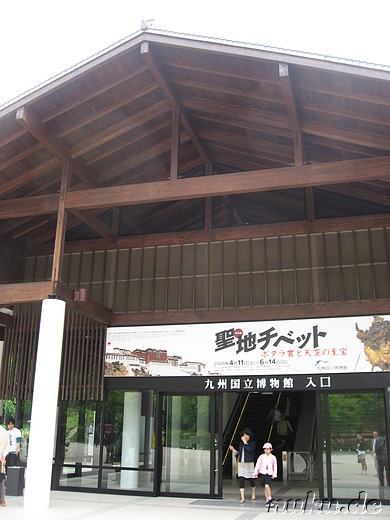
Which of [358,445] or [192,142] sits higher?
[192,142]

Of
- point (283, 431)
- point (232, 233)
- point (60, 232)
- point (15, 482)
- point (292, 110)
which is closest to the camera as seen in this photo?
point (292, 110)

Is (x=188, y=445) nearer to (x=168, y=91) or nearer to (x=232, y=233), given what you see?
(x=232, y=233)

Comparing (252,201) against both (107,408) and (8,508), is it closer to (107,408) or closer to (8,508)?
(107,408)

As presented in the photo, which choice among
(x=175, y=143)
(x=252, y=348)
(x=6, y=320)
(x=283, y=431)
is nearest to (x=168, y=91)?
(x=175, y=143)

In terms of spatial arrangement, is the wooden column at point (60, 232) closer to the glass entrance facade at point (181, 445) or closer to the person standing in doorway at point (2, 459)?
the person standing in doorway at point (2, 459)

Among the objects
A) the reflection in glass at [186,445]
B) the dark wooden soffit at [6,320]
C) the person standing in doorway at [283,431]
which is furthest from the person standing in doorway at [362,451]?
the dark wooden soffit at [6,320]

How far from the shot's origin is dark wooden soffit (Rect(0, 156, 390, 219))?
8.25 meters

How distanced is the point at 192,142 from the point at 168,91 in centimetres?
174

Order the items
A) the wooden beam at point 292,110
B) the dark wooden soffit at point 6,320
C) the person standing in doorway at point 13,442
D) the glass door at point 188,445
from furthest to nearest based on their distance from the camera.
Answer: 1. the dark wooden soffit at point 6,320
2. the person standing in doorway at point 13,442
3. the glass door at point 188,445
4. the wooden beam at point 292,110

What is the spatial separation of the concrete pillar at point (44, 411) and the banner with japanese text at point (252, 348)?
2.20 m

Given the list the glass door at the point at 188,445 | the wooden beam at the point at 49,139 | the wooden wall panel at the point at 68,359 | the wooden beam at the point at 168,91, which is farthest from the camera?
the wooden wall panel at the point at 68,359

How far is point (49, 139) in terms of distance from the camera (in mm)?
9352

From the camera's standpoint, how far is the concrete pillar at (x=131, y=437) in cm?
1028

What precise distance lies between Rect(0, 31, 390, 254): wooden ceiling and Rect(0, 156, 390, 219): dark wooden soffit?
19 mm
